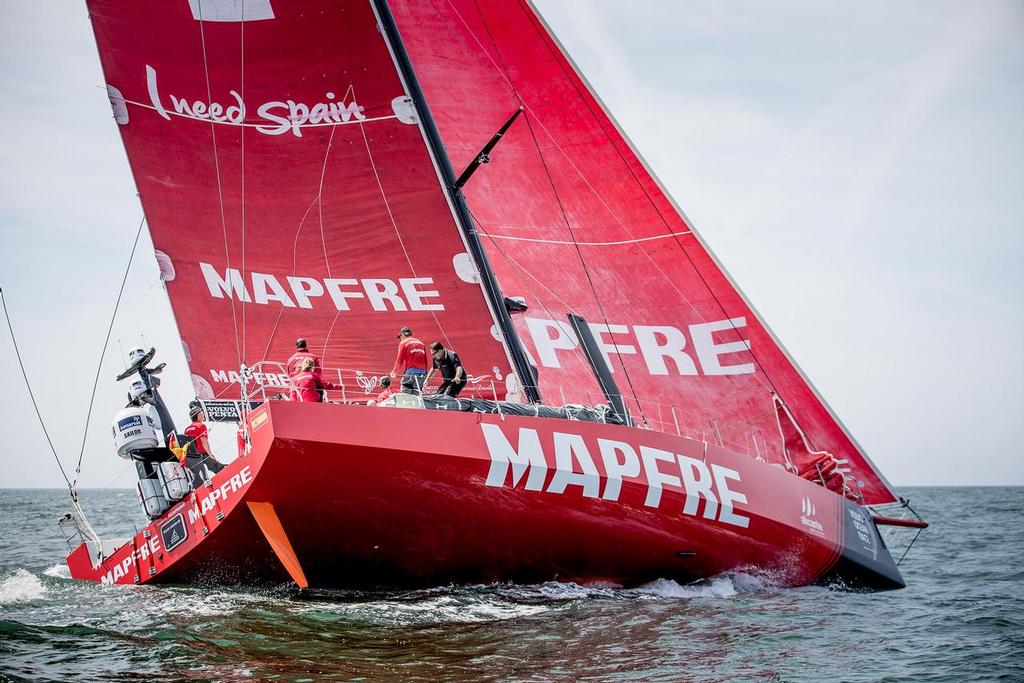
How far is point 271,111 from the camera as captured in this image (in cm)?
959

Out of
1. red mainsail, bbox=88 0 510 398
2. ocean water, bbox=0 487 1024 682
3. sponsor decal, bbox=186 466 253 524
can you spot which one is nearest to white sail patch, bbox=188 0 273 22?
red mainsail, bbox=88 0 510 398

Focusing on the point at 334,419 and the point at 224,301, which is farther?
the point at 224,301

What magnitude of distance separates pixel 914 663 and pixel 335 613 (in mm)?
4032

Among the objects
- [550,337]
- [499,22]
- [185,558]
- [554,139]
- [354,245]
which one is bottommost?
[185,558]

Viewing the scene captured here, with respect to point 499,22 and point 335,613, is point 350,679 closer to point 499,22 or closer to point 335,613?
point 335,613

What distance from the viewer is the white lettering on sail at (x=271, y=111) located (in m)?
9.35

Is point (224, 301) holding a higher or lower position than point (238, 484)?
higher

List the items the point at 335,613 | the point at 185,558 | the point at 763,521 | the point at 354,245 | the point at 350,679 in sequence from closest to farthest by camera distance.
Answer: the point at 350,679
the point at 335,613
the point at 185,558
the point at 763,521
the point at 354,245

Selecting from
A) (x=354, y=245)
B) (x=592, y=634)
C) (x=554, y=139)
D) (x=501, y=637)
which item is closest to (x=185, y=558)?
(x=501, y=637)

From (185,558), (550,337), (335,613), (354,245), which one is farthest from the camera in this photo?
(550,337)

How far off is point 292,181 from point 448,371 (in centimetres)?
302

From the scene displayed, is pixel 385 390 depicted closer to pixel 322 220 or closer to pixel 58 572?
pixel 322 220

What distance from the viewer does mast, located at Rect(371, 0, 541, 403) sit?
8.79 m

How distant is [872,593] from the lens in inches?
396
